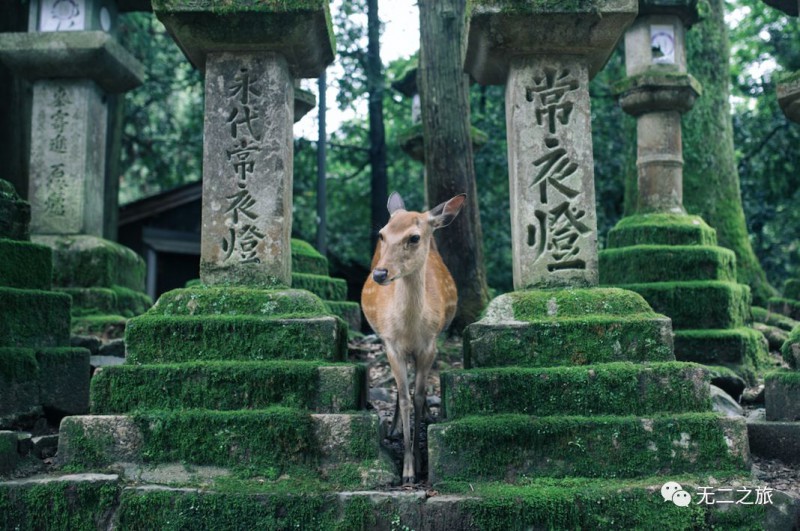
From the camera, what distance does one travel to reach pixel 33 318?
5641mm

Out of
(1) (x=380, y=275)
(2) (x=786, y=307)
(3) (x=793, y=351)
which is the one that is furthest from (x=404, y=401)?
(2) (x=786, y=307)

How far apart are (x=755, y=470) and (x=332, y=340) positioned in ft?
8.94

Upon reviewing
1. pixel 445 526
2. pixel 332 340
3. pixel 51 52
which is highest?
pixel 51 52

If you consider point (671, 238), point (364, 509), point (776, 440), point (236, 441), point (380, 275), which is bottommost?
point (364, 509)

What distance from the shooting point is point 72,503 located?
13.2 ft

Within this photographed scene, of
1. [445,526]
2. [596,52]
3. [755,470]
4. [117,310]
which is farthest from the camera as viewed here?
[117,310]

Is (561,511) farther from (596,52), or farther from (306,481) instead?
(596,52)

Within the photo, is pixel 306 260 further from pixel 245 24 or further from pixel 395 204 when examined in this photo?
pixel 245 24

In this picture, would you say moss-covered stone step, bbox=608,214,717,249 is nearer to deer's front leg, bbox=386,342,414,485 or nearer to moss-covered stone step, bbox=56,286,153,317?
deer's front leg, bbox=386,342,414,485

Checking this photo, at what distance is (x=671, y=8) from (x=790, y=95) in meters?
2.83

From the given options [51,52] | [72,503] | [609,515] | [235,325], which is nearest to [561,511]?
[609,515]

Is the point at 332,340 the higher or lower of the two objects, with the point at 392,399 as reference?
higher

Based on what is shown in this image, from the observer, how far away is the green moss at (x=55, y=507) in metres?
4.00

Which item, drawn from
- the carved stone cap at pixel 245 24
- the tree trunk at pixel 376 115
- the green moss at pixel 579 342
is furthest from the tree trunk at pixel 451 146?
the tree trunk at pixel 376 115
